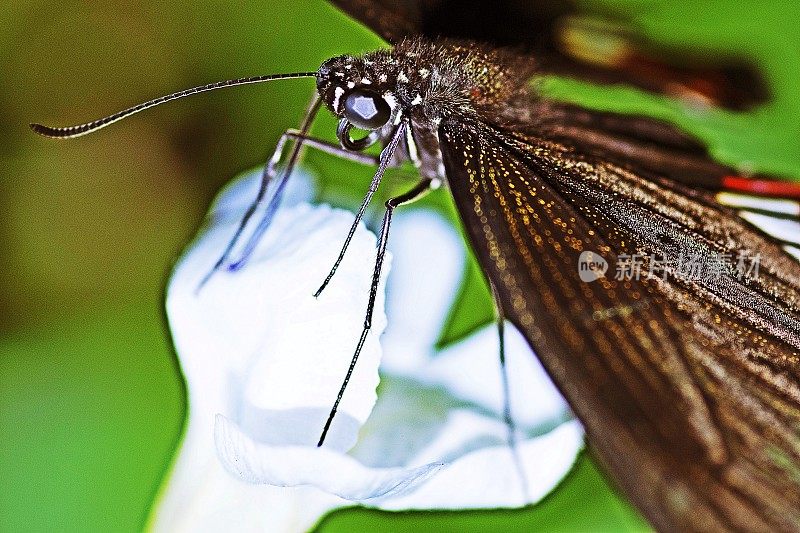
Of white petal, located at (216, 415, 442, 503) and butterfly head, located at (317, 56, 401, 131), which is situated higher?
butterfly head, located at (317, 56, 401, 131)

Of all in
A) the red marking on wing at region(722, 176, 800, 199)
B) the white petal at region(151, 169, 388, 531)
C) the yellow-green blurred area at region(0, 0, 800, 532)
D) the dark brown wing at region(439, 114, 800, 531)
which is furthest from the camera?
the red marking on wing at region(722, 176, 800, 199)

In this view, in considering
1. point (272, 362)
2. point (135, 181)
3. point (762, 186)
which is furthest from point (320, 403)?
point (762, 186)

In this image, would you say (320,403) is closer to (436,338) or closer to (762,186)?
(436,338)

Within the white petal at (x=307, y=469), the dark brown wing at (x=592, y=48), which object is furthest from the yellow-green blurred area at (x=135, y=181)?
the white petal at (x=307, y=469)

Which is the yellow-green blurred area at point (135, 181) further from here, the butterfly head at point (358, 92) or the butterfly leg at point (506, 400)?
the butterfly head at point (358, 92)

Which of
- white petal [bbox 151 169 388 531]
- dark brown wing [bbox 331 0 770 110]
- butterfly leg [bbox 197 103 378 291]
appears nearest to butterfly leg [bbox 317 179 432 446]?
white petal [bbox 151 169 388 531]

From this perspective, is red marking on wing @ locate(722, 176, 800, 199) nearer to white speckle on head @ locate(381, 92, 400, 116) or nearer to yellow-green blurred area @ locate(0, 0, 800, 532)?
yellow-green blurred area @ locate(0, 0, 800, 532)
